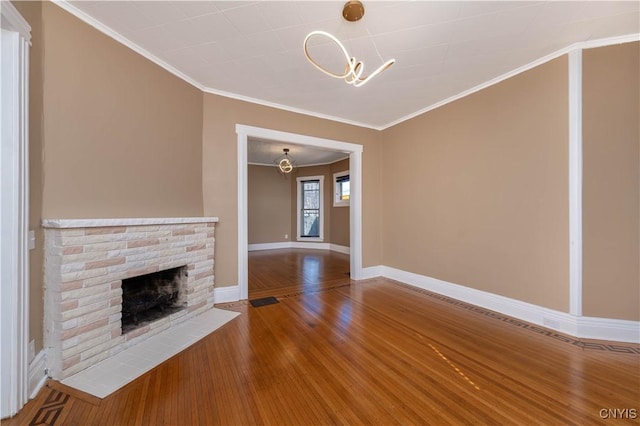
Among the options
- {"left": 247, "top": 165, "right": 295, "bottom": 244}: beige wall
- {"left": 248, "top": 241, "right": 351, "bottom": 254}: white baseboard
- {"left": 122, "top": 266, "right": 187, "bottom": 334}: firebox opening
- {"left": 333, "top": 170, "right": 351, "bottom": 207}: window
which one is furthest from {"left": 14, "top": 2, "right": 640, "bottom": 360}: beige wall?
{"left": 247, "top": 165, "right": 295, "bottom": 244}: beige wall

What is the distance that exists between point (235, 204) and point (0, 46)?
2273 millimetres

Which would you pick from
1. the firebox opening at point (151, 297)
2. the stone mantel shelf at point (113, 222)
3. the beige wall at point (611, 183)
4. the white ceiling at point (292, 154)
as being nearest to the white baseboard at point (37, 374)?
the firebox opening at point (151, 297)

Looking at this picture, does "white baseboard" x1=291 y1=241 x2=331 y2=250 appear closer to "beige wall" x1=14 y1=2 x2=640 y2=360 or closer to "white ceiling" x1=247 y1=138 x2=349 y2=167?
"white ceiling" x1=247 y1=138 x2=349 y2=167

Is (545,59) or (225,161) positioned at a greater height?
(545,59)

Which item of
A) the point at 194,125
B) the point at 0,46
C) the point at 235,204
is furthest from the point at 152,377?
the point at 194,125

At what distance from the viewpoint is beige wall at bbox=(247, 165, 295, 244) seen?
816 centimetres

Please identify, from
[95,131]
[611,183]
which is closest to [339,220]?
[611,183]

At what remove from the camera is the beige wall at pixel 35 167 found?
171cm

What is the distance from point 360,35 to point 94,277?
3021 mm

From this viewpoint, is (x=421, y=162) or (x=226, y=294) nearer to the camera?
(x=226, y=294)

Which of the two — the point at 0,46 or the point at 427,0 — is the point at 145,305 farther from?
the point at 427,0

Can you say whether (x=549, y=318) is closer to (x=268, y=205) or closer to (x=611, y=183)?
(x=611, y=183)

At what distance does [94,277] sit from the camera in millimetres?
2023

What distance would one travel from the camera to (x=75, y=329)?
6.17 feet
